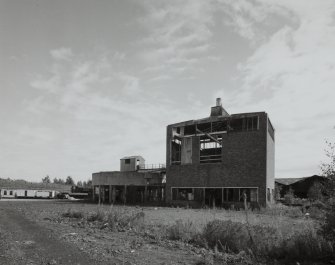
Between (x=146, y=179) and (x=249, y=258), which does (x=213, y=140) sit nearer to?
(x=146, y=179)

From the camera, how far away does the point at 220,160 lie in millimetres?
34531

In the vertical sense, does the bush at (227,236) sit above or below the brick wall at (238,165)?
below

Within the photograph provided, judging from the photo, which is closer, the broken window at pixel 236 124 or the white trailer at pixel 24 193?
the broken window at pixel 236 124

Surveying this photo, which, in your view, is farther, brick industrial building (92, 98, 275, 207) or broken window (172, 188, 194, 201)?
broken window (172, 188, 194, 201)

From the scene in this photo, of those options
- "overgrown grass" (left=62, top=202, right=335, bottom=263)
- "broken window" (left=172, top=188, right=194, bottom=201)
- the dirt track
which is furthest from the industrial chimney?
the dirt track

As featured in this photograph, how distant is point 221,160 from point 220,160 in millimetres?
258

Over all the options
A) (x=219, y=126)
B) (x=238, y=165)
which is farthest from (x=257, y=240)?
(x=219, y=126)

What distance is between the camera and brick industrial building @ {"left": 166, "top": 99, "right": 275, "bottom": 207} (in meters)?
32.0

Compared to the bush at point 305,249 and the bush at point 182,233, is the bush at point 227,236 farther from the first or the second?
the bush at point 305,249

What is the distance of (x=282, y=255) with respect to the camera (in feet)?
35.7

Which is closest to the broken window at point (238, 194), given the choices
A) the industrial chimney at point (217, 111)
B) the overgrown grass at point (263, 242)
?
the industrial chimney at point (217, 111)

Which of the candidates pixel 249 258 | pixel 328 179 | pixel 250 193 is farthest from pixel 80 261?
pixel 250 193

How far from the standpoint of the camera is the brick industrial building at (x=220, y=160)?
105 ft

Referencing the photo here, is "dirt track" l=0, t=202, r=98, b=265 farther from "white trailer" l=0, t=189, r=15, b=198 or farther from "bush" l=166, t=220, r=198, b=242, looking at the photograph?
"white trailer" l=0, t=189, r=15, b=198
